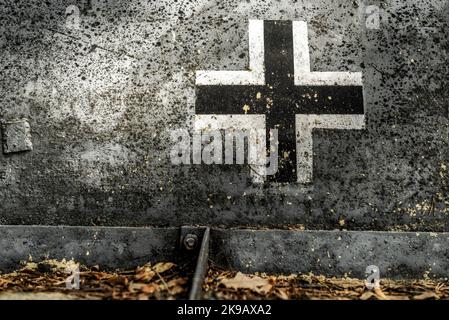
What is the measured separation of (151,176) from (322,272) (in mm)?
1072

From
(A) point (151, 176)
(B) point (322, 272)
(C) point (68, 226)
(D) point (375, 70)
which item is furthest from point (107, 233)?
(D) point (375, 70)

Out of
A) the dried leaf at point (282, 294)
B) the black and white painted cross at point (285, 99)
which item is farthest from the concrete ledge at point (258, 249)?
the black and white painted cross at point (285, 99)

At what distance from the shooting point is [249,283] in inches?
72.5

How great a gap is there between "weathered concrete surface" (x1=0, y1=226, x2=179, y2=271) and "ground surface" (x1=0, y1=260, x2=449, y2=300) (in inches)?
1.8

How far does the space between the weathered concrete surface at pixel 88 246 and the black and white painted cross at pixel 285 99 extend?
71 centimetres

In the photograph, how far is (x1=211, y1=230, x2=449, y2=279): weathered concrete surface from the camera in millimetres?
2059

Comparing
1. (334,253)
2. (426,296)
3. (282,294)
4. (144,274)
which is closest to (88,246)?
(144,274)

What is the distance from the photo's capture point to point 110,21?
2.32 m

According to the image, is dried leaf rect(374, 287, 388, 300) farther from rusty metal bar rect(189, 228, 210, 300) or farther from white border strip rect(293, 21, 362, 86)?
white border strip rect(293, 21, 362, 86)

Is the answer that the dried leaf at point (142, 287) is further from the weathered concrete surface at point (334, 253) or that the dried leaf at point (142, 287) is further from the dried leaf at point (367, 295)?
the dried leaf at point (367, 295)

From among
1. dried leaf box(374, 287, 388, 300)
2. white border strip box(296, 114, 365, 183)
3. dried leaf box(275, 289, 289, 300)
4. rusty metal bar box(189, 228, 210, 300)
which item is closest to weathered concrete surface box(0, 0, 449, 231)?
white border strip box(296, 114, 365, 183)

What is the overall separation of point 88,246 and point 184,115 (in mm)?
895

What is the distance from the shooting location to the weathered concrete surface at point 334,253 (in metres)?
2.06
